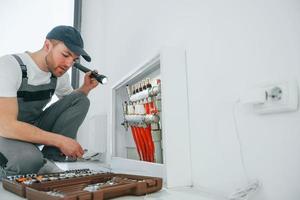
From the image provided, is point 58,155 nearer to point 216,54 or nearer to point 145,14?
point 145,14

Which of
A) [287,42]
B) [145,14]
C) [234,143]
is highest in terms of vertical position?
[145,14]

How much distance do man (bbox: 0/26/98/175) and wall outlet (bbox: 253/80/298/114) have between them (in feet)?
2.90

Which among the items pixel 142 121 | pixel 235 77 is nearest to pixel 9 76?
pixel 142 121

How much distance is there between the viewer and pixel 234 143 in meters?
0.71

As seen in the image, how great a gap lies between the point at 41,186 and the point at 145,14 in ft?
3.11

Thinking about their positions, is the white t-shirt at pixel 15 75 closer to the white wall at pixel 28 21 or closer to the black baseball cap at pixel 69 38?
the black baseball cap at pixel 69 38

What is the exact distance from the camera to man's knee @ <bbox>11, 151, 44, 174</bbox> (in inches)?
46.3

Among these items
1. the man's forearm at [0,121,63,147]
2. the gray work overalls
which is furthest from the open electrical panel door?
the man's forearm at [0,121,63,147]

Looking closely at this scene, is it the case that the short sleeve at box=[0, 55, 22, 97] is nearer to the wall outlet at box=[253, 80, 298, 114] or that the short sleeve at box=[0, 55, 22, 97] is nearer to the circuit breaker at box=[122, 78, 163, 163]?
the circuit breaker at box=[122, 78, 163, 163]

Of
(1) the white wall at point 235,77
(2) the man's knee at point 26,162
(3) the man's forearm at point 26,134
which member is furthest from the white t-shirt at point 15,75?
(1) the white wall at point 235,77

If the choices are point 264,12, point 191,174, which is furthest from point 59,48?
point 264,12

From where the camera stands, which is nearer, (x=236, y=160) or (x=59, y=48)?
(x=236, y=160)

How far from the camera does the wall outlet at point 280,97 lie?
55 centimetres

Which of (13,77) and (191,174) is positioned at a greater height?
(13,77)
